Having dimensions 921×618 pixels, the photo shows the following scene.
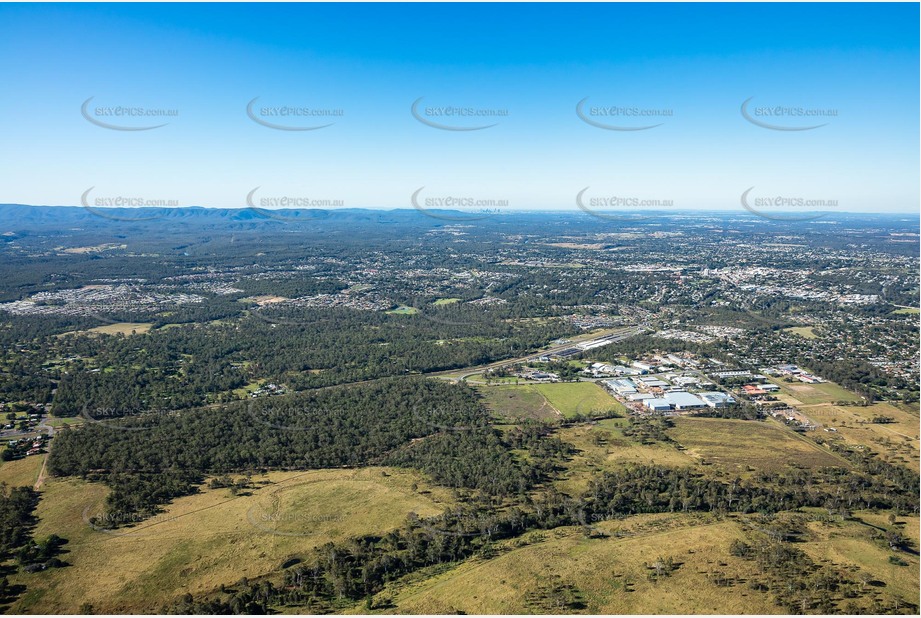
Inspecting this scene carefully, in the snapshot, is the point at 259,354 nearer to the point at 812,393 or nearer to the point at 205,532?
the point at 205,532

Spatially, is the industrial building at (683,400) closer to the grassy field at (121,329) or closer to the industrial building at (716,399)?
the industrial building at (716,399)

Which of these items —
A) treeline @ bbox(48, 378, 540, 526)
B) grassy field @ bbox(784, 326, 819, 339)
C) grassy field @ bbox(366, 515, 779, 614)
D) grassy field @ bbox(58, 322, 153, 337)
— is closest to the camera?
grassy field @ bbox(366, 515, 779, 614)

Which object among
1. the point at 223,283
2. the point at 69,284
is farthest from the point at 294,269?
the point at 69,284

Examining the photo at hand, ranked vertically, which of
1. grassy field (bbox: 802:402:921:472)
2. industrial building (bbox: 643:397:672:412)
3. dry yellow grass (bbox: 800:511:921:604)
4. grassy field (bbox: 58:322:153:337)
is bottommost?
dry yellow grass (bbox: 800:511:921:604)

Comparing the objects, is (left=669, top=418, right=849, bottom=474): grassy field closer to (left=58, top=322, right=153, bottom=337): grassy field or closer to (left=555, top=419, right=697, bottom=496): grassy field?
(left=555, top=419, right=697, bottom=496): grassy field

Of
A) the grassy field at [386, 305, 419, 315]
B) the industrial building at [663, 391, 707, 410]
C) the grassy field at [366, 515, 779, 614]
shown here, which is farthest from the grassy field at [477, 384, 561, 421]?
the grassy field at [386, 305, 419, 315]

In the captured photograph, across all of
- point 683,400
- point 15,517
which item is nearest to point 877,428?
point 683,400

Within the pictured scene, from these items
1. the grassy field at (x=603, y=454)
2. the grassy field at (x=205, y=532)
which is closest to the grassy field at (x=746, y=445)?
the grassy field at (x=603, y=454)
